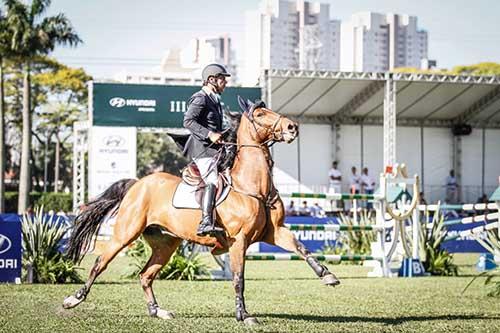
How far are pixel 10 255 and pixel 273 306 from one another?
526 centimetres

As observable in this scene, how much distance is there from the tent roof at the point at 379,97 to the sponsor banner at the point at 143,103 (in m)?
3.01

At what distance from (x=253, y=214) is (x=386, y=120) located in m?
21.4

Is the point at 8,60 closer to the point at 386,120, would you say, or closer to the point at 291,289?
the point at 386,120

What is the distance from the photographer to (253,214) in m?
8.69

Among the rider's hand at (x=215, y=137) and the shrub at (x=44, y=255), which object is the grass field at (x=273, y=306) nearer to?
the shrub at (x=44, y=255)

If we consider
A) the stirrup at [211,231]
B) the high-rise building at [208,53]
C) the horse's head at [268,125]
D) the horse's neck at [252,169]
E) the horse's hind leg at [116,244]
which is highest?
the high-rise building at [208,53]

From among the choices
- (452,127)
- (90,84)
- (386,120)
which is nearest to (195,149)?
(90,84)

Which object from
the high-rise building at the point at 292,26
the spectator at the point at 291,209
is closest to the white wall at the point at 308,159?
the spectator at the point at 291,209

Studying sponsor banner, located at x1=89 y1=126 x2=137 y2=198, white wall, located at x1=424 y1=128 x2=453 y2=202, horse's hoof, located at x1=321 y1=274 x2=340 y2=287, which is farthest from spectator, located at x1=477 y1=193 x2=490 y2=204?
horse's hoof, located at x1=321 y1=274 x2=340 y2=287

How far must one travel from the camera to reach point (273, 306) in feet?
35.0

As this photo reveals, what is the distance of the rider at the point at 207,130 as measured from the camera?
8.88m

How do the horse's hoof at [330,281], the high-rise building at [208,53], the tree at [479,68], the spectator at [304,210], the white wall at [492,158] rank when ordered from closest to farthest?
the horse's hoof at [330,281] → the spectator at [304,210] → the white wall at [492,158] → the high-rise building at [208,53] → the tree at [479,68]

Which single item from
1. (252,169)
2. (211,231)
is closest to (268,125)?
(252,169)

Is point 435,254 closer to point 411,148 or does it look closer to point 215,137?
point 215,137
